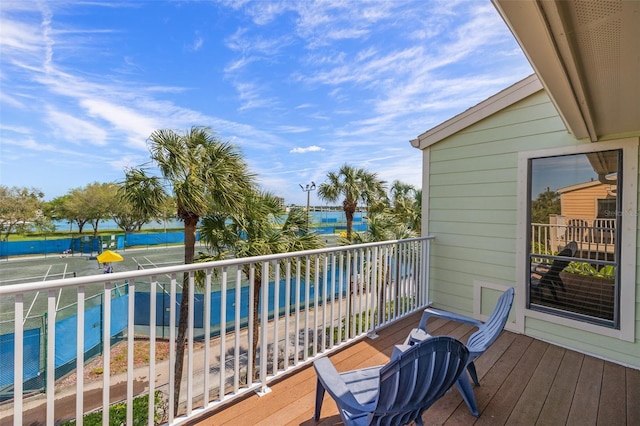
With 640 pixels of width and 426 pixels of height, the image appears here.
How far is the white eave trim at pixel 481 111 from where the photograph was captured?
11.1ft

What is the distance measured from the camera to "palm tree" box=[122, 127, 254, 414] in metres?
5.30

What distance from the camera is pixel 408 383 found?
1.35m

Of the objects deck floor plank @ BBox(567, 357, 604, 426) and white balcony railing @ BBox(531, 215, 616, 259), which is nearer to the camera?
deck floor plank @ BBox(567, 357, 604, 426)

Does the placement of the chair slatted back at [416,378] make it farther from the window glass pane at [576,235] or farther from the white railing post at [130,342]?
the window glass pane at [576,235]

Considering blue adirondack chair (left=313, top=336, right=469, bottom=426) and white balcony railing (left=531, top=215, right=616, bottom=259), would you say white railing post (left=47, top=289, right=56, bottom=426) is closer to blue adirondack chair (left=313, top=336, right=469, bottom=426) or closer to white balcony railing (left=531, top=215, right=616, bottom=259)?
blue adirondack chair (left=313, top=336, right=469, bottom=426)

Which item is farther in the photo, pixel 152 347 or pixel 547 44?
pixel 152 347

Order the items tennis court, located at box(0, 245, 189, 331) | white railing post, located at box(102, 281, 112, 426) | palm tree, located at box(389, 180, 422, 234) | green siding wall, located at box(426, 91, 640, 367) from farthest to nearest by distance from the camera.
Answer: tennis court, located at box(0, 245, 189, 331) < palm tree, located at box(389, 180, 422, 234) < green siding wall, located at box(426, 91, 640, 367) < white railing post, located at box(102, 281, 112, 426)

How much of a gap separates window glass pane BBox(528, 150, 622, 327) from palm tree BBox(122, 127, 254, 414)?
4690 mm

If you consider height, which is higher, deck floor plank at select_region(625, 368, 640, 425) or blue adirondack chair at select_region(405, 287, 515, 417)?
blue adirondack chair at select_region(405, 287, 515, 417)

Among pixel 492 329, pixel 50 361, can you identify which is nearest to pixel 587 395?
pixel 492 329

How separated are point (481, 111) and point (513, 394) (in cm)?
320

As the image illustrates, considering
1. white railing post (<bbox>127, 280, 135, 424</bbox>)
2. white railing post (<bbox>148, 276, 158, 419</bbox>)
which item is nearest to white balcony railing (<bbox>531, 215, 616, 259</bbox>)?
white railing post (<bbox>148, 276, 158, 419</bbox>)

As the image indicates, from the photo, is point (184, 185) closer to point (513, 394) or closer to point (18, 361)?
→ point (18, 361)

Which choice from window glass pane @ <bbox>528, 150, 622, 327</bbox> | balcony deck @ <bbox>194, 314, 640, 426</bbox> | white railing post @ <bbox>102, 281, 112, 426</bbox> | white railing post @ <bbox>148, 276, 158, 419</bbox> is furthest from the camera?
window glass pane @ <bbox>528, 150, 622, 327</bbox>
